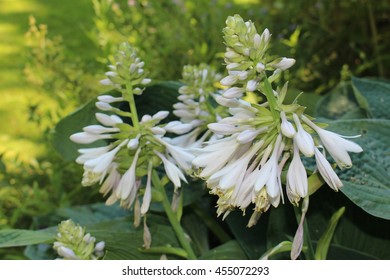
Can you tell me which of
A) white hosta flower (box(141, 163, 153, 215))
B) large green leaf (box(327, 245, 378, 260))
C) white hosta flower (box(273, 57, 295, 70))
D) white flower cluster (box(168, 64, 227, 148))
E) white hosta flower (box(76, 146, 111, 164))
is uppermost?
white hosta flower (box(273, 57, 295, 70))

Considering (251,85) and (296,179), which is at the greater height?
(251,85)

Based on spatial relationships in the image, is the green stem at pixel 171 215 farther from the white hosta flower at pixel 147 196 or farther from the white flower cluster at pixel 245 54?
the white flower cluster at pixel 245 54

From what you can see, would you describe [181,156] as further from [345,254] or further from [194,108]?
[345,254]

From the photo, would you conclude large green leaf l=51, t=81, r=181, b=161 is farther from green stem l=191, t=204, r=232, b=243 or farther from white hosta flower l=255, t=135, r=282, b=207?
white hosta flower l=255, t=135, r=282, b=207

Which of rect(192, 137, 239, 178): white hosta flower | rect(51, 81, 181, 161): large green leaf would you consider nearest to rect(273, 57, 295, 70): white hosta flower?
rect(192, 137, 239, 178): white hosta flower

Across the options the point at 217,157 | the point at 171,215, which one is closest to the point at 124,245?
the point at 171,215
